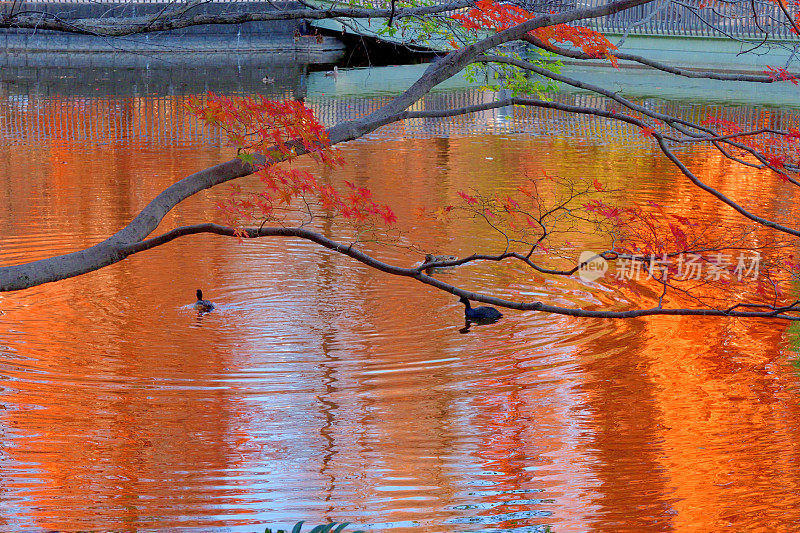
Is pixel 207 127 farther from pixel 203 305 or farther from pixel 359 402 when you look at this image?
pixel 359 402

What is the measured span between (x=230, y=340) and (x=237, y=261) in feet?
10.2

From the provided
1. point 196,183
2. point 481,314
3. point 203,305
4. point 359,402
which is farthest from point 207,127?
point 196,183

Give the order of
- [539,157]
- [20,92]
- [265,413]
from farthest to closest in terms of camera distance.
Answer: [20,92], [539,157], [265,413]

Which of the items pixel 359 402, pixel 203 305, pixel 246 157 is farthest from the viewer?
pixel 203 305

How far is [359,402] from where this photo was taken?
8062mm

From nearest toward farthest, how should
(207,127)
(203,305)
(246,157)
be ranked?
(246,157) → (203,305) → (207,127)

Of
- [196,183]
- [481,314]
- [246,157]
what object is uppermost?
[246,157]

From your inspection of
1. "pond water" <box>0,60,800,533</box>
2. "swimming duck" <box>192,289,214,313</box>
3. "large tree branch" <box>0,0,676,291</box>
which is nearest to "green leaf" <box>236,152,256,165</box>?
"large tree branch" <box>0,0,676,291</box>

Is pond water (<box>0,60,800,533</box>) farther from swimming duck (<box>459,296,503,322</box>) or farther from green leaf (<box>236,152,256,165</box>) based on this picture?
green leaf (<box>236,152,256,165</box>)

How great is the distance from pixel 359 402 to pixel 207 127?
670 inches

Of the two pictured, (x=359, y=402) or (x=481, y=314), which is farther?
(x=481, y=314)

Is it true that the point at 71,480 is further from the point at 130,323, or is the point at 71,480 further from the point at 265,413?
the point at 130,323

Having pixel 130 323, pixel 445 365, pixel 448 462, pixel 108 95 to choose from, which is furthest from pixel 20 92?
pixel 448 462

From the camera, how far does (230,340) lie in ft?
30.9
